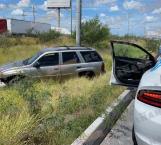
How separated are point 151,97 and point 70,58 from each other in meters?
11.5

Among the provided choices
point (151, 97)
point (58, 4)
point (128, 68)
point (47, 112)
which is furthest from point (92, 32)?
point (58, 4)

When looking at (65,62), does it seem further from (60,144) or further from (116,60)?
(60,144)

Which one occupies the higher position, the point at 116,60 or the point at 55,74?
the point at 116,60

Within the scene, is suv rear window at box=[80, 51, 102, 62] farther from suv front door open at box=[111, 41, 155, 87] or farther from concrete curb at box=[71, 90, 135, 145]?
suv front door open at box=[111, 41, 155, 87]

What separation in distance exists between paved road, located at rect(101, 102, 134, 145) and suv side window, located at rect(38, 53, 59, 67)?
703 cm

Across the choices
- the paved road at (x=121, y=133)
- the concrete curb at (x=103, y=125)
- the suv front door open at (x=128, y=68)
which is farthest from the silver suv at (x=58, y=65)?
the paved road at (x=121, y=133)

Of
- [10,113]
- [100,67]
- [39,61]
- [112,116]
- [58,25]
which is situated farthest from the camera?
[58,25]

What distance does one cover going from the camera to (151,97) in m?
4.79

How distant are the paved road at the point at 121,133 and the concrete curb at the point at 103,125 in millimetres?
98

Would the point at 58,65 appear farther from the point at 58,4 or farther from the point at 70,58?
the point at 58,4

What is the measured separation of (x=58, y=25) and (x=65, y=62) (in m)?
81.1

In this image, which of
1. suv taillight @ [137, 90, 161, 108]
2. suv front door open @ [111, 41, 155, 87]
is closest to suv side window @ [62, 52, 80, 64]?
suv front door open @ [111, 41, 155, 87]

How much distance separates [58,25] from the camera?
96250mm

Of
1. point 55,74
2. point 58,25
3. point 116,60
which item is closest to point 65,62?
point 55,74
